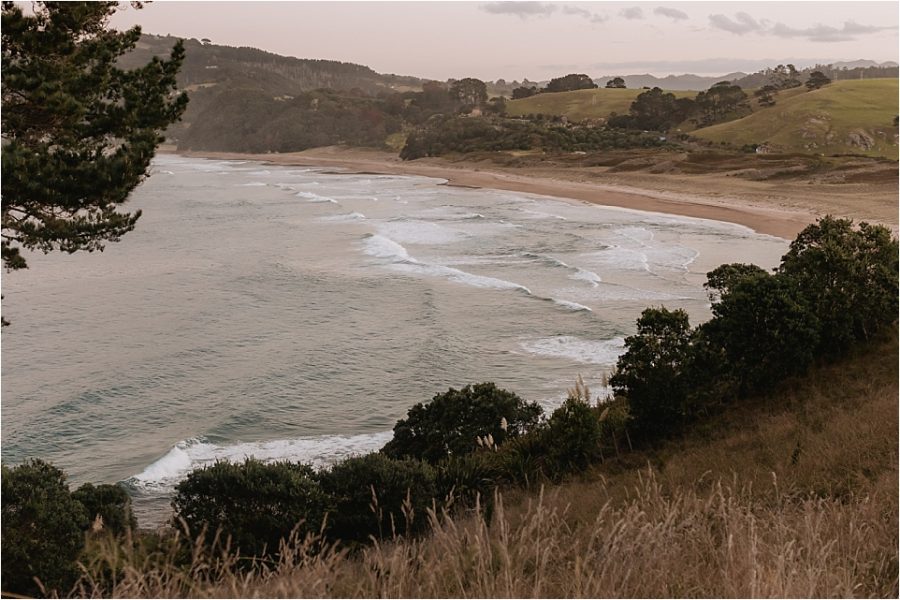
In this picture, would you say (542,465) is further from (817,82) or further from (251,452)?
(817,82)

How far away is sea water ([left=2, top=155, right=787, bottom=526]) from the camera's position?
59.2 feet

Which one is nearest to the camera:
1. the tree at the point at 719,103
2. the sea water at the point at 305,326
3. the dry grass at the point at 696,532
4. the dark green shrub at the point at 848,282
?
the dry grass at the point at 696,532

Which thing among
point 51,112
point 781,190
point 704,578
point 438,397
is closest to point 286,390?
point 438,397

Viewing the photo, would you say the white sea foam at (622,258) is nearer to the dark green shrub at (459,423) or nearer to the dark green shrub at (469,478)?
the dark green shrub at (459,423)

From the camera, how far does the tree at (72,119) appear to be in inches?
389

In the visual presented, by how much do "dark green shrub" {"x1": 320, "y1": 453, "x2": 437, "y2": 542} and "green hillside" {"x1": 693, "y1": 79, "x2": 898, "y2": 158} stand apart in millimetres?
90851

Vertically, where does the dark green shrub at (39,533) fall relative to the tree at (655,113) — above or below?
below

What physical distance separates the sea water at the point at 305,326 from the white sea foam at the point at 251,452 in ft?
0.19

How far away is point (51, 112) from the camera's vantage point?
10242mm

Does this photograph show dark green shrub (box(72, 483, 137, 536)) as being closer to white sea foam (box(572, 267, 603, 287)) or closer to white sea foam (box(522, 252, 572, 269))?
white sea foam (box(572, 267, 603, 287))

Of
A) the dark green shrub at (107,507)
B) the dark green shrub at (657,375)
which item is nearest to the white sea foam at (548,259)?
the dark green shrub at (657,375)

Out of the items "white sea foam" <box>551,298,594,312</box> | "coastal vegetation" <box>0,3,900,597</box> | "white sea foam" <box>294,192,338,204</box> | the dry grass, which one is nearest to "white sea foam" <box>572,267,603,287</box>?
"white sea foam" <box>551,298,594,312</box>

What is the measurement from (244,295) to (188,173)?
9400 cm

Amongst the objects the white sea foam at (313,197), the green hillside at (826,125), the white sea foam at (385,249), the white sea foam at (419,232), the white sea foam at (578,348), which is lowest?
the white sea foam at (578,348)
